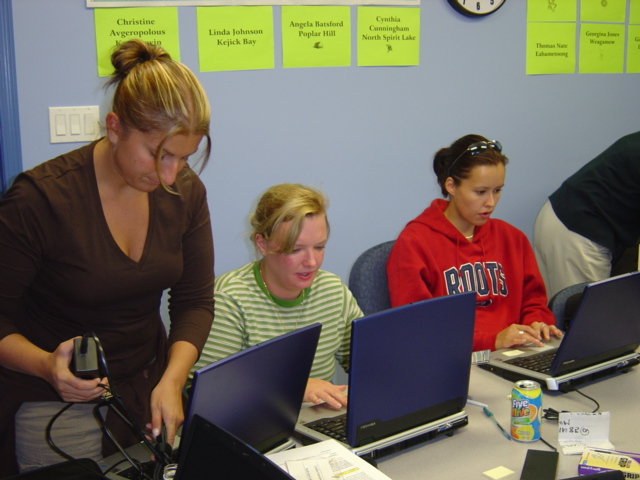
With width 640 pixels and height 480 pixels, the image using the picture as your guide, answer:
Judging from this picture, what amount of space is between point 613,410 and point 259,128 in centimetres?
138

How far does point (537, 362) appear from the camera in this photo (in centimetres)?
177

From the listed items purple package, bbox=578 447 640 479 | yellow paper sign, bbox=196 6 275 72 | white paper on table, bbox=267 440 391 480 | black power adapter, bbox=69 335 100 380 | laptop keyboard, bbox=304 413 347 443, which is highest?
yellow paper sign, bbox=196 6 275 72

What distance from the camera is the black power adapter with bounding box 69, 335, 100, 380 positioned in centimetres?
118

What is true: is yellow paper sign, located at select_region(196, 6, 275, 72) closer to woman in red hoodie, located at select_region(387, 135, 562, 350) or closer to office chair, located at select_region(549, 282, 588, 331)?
woman in red hoodie, located at select_region(387, 135, 562, 350)

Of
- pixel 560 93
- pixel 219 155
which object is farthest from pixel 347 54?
pixel 560 93

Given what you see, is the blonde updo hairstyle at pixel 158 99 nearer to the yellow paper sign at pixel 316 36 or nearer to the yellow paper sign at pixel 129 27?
the yellow paper sign at pixel 129 27

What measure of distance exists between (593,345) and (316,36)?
134cm

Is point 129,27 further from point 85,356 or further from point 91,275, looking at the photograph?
point 85,356

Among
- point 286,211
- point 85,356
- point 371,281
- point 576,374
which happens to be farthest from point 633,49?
point 85,356

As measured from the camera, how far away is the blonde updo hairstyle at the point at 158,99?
1254 millimetres

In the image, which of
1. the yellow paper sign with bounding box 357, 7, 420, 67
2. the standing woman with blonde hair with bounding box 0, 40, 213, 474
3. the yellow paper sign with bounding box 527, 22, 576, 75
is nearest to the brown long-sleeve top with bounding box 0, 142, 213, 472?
the standing woman with blonde hair with bounding box 0, 40, 213, 474

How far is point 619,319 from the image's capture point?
1674 mm

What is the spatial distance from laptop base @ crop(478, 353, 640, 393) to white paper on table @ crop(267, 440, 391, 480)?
62 centimetres

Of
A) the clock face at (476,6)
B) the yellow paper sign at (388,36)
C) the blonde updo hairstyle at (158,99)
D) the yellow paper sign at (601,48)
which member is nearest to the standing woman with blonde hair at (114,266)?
the blonde updo hairstyle at (158,99)
